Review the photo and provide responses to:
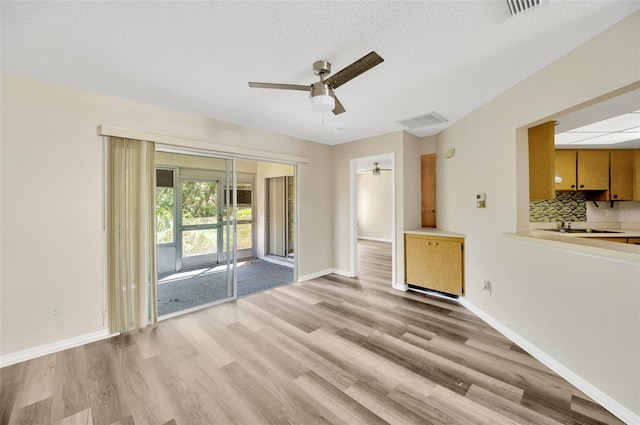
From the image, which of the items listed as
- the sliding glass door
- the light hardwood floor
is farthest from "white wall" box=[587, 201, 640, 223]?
the sliding glass door

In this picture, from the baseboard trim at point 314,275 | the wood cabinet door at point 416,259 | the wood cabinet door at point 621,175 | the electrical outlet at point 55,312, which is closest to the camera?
the electrical outlet at point 55,312

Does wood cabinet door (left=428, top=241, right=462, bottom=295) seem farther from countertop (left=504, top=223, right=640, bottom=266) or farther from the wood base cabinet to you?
countertop (left=504, top=223, right=640, bottom=266)

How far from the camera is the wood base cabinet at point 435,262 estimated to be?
3.45m

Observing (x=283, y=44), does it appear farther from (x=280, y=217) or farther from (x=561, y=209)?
(x=561, y=209)

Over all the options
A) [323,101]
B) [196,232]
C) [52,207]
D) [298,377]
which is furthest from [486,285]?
[52,207]

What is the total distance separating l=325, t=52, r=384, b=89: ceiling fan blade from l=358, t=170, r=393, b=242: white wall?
7.10 metres

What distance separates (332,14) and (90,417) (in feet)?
9.80

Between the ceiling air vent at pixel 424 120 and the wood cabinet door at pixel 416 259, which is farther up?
the ceiling air vent at pixel 424 120

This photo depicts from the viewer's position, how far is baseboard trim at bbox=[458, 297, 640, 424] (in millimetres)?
1567

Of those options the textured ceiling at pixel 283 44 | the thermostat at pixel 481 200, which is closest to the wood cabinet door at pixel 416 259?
the thermostat at pixel 481 200

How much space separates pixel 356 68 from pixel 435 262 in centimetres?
299

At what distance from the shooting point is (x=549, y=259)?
215cm

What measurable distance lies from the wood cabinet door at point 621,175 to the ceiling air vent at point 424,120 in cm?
329

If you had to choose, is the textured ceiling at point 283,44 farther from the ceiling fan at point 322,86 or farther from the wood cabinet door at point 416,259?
the wood cabinet door at point 416,259
